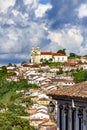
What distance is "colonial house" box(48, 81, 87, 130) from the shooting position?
13.8 metres

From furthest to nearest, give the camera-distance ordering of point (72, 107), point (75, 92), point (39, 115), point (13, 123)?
1. point (39, 115)
2. point (13, 123)
3. point (75, 92)
4. point (72, 107)

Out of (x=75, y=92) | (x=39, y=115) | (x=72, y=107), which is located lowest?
(x=72, y=107)

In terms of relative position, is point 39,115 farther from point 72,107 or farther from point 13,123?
point 72,107

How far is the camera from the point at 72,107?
567 inches

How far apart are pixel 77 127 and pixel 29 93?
141m

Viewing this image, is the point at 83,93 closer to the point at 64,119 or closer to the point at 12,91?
the point at 64,119

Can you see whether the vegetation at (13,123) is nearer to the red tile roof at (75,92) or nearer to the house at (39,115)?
the house at (39,115)

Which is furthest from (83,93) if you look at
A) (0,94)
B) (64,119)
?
(0,94)

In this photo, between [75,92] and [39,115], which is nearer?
[75,92]

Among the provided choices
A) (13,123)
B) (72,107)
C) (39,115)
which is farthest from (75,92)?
(39,115)

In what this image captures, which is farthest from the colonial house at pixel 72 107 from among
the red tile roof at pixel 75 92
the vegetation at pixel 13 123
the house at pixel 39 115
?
the house at pixel 39 115

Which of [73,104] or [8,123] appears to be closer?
[73,104]

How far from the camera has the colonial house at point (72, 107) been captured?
45.3 feet

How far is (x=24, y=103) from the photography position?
138125 mm
